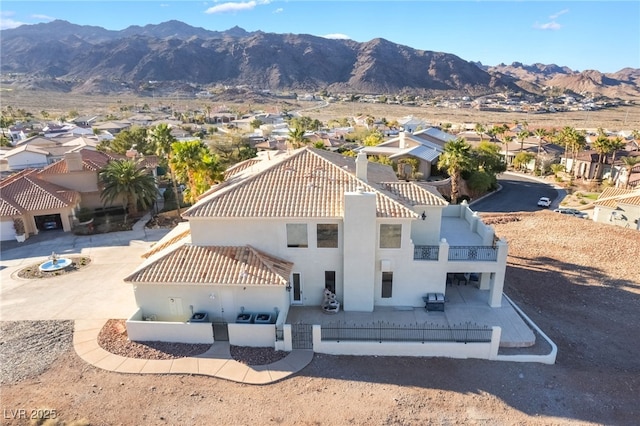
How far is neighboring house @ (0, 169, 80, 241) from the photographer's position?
33.2 meters

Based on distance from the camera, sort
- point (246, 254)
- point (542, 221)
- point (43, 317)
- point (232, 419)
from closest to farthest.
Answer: point (232, 419), point (246, 254), point (43, 317), point (542, 221)

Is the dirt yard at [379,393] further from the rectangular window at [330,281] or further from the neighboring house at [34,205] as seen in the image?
the neighboring house at [34,205]

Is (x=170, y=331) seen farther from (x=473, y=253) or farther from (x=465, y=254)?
(x=473, y=253)

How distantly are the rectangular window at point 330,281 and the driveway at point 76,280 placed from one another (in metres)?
10.4

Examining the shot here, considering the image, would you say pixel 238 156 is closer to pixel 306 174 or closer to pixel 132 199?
pixel 132 199

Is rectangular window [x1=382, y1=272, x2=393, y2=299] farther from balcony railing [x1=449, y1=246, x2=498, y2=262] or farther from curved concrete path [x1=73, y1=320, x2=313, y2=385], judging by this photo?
curved concrete path [x1=73, y1=320, x2=313, y2=385]

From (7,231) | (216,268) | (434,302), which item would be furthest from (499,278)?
(7,231)

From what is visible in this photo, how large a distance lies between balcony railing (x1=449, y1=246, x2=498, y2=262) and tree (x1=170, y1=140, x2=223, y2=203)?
19.7m

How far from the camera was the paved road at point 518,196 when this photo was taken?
166 feet

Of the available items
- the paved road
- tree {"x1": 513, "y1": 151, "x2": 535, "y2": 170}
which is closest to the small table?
the paved road

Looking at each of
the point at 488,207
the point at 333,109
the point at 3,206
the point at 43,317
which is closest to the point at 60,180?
the point at 3,206

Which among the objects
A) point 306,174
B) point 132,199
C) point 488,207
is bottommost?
point 488,207

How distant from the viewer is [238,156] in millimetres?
57062

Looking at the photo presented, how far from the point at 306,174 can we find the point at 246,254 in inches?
221
